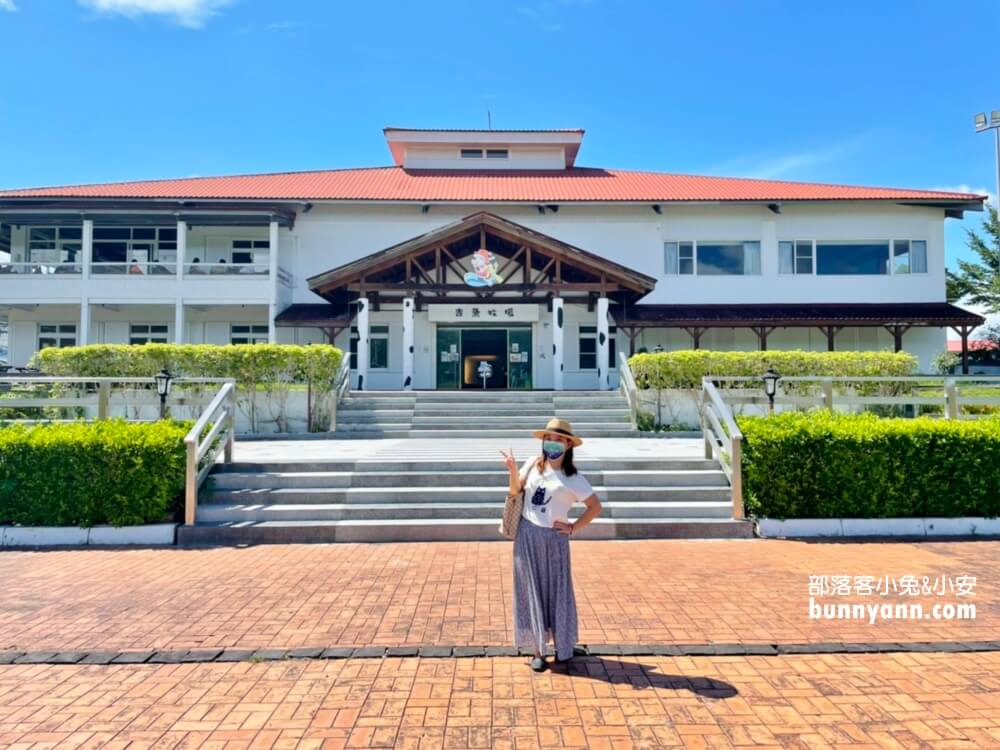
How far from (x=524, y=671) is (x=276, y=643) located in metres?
1.86

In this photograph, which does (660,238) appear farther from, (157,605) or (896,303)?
(157,605)

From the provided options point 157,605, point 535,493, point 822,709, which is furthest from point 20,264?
point 822,709

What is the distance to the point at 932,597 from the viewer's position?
520 centimetres

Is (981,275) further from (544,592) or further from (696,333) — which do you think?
(544,592)

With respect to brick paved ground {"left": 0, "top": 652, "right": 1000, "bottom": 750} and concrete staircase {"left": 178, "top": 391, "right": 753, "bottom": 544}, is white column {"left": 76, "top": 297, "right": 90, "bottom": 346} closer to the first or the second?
concrete staircase {"left": 178, "top": 391, "right": 753, "bottom": 544}

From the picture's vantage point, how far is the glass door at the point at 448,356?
20203 mm

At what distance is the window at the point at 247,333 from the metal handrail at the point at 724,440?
17.4 meters

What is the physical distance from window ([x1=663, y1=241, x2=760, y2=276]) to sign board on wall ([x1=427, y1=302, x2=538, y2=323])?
20.0ft

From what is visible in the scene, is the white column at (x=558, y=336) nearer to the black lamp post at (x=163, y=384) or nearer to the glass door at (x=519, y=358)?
the glass door at (x=519, y=358)

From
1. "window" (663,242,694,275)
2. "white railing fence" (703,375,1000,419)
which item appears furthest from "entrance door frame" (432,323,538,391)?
"white railing fence" (703,375,1000,419)

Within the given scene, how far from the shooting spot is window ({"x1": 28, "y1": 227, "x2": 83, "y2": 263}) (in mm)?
21578

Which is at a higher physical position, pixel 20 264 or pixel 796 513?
pixel 20 264

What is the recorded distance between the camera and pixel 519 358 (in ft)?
66.7

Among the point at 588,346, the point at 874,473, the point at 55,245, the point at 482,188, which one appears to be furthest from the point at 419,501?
the point at 55,245
